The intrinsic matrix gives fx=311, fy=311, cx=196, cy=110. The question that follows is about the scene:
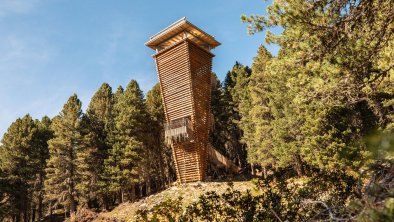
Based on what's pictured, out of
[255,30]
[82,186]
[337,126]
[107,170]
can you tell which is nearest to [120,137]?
[107,170]

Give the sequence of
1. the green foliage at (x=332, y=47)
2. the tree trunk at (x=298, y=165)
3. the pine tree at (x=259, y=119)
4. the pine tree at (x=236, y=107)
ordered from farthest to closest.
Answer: the pine tree at (x=236, y=107), the pine tree at (x=259, y=119), the tree trunk at (x=298, y=165), the green foliage at (x=332, y=47)

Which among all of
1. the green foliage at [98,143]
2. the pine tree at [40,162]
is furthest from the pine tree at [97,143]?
the pine tree at [40,162]

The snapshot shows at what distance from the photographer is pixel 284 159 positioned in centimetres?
2367

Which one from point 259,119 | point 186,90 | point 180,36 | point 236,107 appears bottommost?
point 259,119

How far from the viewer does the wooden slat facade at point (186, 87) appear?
77.8 ft

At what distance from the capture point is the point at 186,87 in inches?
941

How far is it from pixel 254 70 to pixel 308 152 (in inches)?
515

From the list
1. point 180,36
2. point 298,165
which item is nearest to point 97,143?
point 180,36

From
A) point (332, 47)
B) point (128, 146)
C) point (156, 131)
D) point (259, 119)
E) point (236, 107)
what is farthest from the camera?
point (236, 107)

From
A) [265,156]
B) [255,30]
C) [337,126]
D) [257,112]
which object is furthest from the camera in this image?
[257,112]

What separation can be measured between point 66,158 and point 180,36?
1641 centimetres

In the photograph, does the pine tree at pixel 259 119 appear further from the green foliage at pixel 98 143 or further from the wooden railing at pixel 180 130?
the green foliage at pixel 98 143

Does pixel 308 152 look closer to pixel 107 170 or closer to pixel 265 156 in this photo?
pixel 265 156

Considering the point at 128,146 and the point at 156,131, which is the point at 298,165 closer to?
the point at 128,146
